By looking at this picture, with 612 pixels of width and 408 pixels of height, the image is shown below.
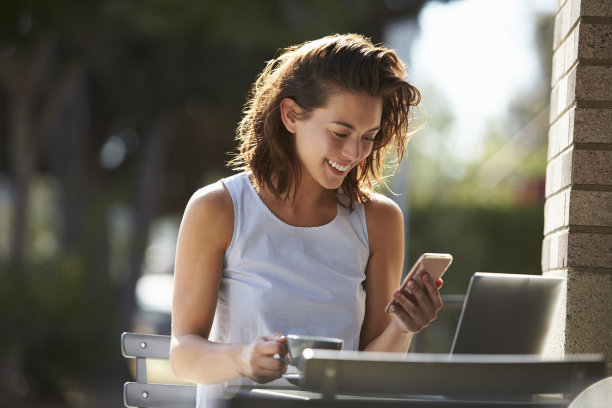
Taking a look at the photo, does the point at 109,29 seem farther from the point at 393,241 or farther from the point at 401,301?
the point at 401,301

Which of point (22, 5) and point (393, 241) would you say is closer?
point (393, 241)

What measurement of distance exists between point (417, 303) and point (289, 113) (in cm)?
74

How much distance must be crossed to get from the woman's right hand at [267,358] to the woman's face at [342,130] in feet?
2.21

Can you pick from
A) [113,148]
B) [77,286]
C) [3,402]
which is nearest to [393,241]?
[3,402]

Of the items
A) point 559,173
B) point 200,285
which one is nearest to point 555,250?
point 559,173

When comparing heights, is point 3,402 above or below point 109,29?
below

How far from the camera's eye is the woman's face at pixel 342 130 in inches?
94.7

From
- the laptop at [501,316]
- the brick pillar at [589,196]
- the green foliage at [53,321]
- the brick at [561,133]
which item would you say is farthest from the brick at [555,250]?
the green foliage at [53,321]

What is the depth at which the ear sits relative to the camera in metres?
2.55

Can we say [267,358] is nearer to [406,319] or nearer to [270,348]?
[270,348]

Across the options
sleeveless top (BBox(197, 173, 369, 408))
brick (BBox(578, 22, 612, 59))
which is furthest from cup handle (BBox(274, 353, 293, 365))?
brick (BBox(578, 22, 612, 59))

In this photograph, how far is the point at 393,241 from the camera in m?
2.76

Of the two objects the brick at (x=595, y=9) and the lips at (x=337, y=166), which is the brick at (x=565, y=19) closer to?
the brick at (x=595, y=9)

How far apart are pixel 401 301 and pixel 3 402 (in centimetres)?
772
